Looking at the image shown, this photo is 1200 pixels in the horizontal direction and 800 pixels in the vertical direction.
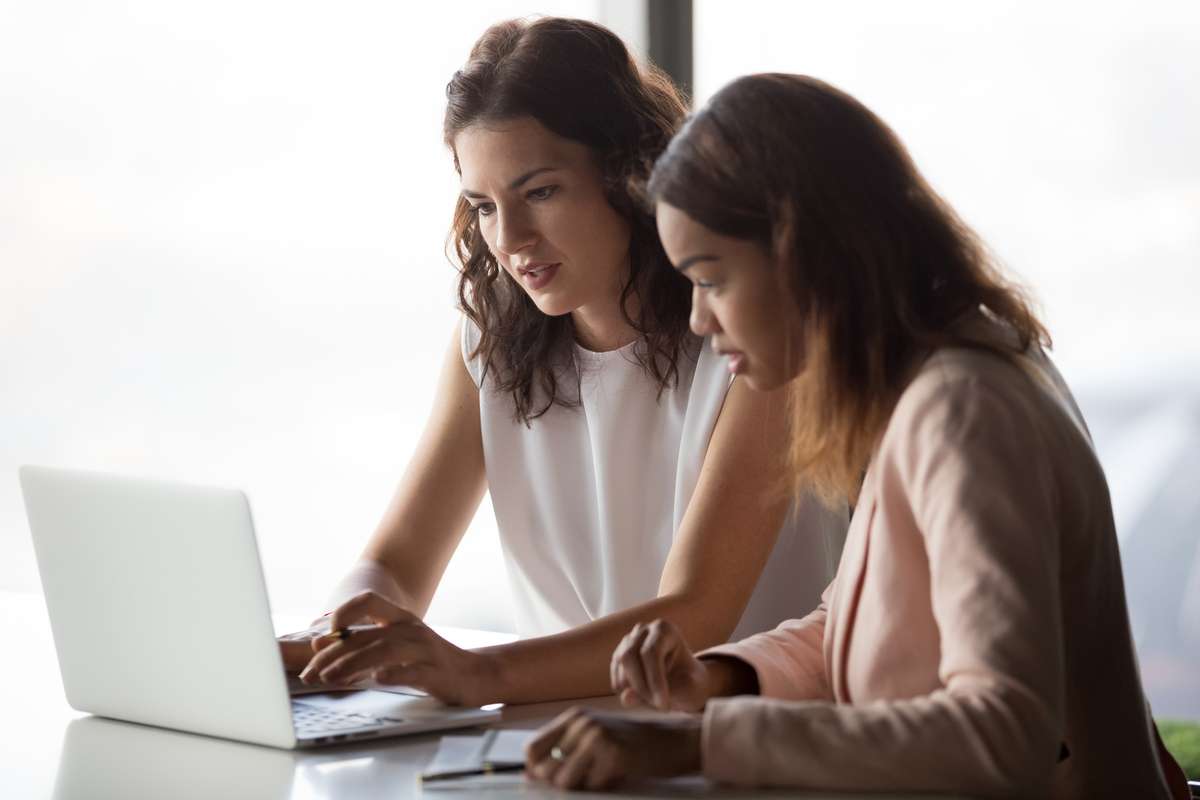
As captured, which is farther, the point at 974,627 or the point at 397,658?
the point at 397,658

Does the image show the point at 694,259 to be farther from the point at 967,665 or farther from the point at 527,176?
the point at 527,176

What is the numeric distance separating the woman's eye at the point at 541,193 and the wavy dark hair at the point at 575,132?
0.07m

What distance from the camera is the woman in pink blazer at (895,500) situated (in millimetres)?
1164

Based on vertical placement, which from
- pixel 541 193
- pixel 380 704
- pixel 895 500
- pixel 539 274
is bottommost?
pixel 380 704

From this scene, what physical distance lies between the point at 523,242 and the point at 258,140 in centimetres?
225

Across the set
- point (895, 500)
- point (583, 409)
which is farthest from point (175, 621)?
point (583, 409)

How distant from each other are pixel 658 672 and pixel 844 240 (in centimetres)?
41

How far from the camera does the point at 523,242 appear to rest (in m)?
1.95

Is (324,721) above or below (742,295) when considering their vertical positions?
below

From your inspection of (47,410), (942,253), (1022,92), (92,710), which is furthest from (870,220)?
(47,410)

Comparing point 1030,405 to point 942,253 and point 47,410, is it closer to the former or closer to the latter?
point 942,253

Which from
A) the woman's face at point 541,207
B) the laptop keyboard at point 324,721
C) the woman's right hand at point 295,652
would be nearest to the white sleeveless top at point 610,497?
the woman's face at point 541,207

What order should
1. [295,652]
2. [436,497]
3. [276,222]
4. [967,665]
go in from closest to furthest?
[967,665], [295,652], [436,497], [276,222]

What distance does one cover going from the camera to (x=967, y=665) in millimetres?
1158
